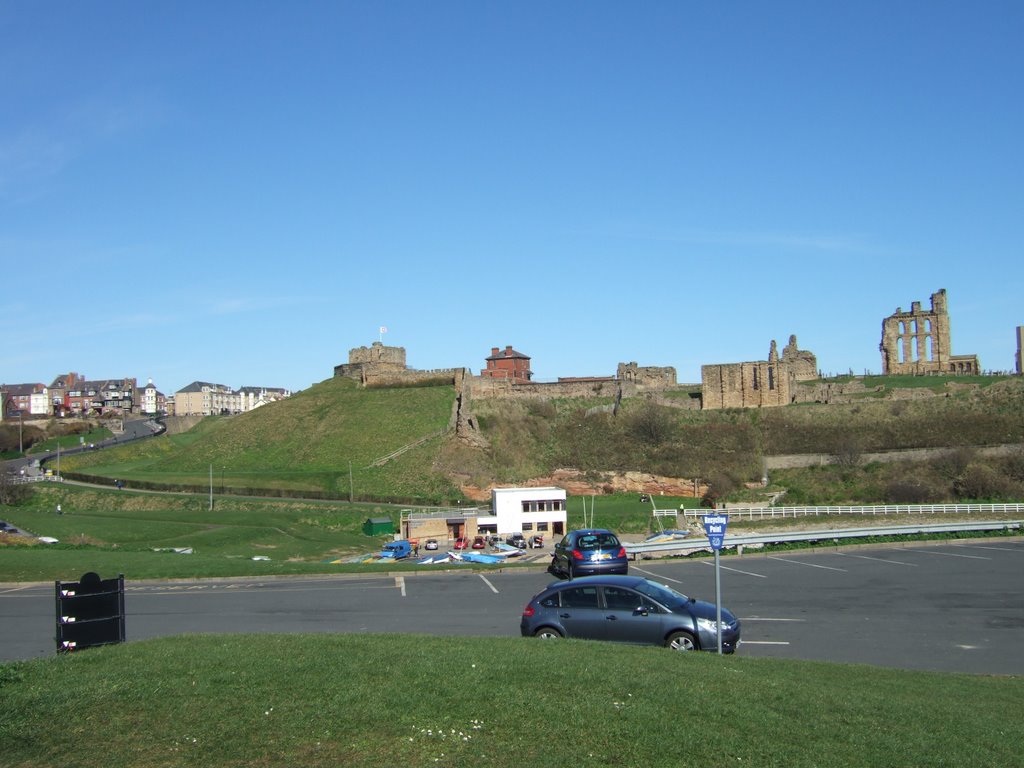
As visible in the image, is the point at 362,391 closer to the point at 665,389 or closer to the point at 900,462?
the point at 665,389

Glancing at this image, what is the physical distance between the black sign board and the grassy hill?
46.7 m

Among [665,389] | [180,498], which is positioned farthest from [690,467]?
[180,498]

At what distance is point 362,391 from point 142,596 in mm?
65669

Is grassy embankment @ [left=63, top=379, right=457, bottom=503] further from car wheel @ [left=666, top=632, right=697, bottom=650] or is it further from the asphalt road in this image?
car wheel @ [left=666, top=632, right=697, bottom=650]

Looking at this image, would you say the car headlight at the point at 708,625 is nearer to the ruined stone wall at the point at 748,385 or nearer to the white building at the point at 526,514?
the white building at the point at 526,514

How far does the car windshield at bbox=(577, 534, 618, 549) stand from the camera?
23.8 metres

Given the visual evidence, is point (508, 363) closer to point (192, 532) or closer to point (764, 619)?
point (192, 532)

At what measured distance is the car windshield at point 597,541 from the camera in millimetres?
23812

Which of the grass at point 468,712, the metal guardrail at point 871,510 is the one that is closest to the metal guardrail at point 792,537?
the metal guardrail at point 871,510

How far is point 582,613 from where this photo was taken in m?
14.8

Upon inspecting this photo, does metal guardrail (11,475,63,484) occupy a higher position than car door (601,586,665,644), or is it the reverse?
metal guardrail (11,475,63,484)

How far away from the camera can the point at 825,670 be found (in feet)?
39.6

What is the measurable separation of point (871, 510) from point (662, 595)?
33.9 m

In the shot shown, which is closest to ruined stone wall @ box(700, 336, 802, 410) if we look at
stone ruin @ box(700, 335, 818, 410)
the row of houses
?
stone ruin @ box(700, 335, 818, 410)
